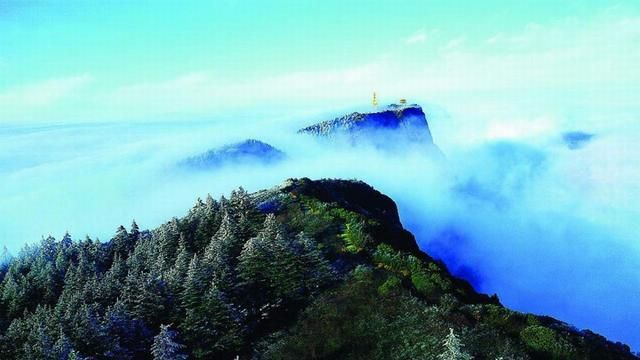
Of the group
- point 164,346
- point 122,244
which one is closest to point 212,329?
point 164,346

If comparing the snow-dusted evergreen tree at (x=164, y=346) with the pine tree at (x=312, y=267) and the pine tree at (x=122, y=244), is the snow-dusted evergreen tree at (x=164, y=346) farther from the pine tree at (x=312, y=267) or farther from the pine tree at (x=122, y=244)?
the pine tree at (x=122, y=244)

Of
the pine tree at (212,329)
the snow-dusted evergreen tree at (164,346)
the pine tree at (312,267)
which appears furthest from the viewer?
the pine tree at (312,267)

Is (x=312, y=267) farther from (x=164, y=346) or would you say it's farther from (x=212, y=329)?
(x=164, y=346)

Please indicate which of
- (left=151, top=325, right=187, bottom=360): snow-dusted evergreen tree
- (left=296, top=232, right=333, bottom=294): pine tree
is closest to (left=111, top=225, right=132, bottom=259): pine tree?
(left=296, top=232, right=333, bottom=294): pine tree

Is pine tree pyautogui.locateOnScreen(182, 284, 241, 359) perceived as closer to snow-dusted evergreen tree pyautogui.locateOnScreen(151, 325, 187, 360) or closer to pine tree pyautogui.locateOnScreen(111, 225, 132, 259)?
snow-dusted evergreen tree pyautogui.locateOnScreen(151, 325, 187, 360)

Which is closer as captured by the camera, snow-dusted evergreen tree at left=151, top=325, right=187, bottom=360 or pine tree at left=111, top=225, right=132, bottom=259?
snow-dusted evergreen tree at left=151, top=325, right=187, bottom=360

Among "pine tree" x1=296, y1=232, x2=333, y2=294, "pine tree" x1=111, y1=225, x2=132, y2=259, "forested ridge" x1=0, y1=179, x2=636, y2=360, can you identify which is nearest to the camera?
"forested ridge" x1=0, y1=179, x2=636, y2=360

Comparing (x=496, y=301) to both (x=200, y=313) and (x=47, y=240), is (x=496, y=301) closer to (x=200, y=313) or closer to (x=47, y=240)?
(x=200, y=313)

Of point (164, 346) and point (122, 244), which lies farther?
point (122, 244)

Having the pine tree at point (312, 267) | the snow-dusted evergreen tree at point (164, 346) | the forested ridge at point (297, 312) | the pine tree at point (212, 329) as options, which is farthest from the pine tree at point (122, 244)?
the snow-dusted evergreen tree at point (164, 346)
